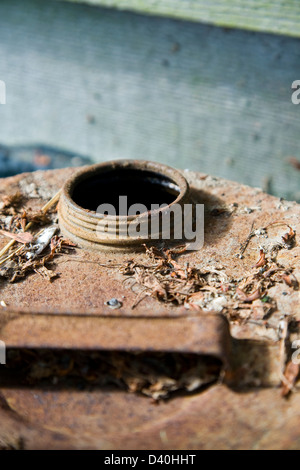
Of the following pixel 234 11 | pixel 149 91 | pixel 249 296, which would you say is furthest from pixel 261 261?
pixel 149 91

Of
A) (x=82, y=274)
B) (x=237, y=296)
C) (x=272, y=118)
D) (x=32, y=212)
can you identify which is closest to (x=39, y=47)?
(x=272, y=118)

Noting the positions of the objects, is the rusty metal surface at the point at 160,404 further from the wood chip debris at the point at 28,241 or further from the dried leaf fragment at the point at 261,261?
the wood chip debris at the point at 28,241

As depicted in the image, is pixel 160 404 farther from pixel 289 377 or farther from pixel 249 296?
pixel 249 296

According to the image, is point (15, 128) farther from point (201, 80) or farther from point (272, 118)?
point (272, 118)

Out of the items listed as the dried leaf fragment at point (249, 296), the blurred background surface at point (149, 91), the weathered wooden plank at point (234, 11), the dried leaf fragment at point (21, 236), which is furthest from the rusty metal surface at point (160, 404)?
the blurred background surface at point (149, 91)

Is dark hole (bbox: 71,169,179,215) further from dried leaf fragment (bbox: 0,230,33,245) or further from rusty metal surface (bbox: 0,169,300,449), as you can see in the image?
rusty metal surface (bbox: 0,169,300,449)

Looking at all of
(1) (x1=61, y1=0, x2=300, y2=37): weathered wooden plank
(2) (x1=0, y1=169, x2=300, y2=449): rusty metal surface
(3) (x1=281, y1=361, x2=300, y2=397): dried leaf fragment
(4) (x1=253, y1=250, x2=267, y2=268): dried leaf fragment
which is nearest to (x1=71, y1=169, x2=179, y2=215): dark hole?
(4) (x1=253, y1=250, x2=267, y2=268): dried leaf fragment
